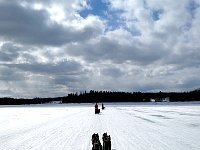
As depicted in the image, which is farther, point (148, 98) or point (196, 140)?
point (148, 98)

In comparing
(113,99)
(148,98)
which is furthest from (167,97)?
(113,99)

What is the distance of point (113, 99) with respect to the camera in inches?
7096

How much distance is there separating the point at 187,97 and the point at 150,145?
563 ft

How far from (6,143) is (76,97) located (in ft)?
598

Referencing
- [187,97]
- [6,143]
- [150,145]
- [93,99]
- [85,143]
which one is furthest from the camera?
[93,99]

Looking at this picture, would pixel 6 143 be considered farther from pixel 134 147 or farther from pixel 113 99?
pixel 113 99

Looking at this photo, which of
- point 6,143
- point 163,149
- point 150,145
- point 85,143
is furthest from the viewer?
point 6,143

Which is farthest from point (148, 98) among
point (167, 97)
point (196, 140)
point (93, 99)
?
point (196, 140)

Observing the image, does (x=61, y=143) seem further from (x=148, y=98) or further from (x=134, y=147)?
(x=148, y=98)

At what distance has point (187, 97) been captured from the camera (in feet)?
583

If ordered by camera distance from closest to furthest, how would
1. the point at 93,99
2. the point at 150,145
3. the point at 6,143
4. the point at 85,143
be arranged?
the point at 150,145 < the point at 85,143 < the point at 6,143 < the point at 93,99

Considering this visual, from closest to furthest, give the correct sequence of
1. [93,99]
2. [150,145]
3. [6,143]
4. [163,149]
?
[163,149] < [150,145] < [6,143] < [93,99]

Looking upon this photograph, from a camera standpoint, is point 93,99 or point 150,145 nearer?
point 150,145

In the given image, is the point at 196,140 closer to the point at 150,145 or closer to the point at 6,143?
the point at 150,145
